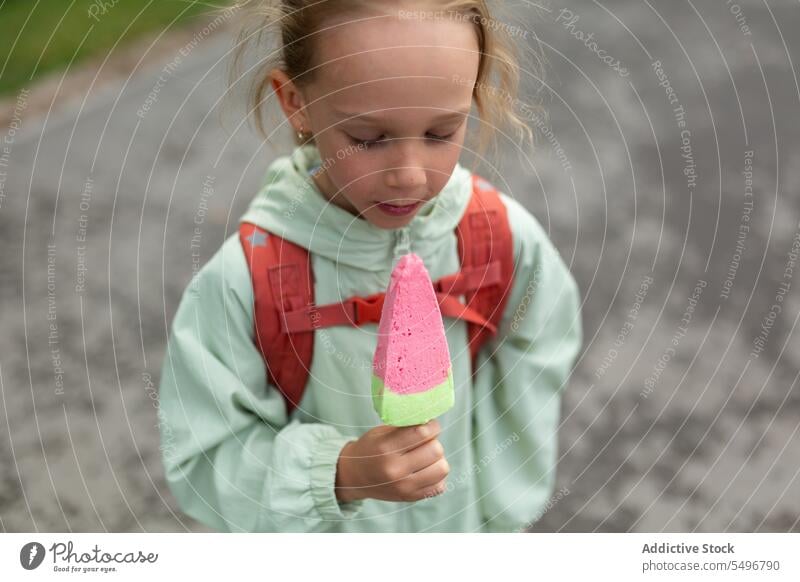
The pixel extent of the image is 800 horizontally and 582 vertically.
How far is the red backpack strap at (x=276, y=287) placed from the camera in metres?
0.91

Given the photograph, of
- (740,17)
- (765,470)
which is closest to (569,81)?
(740,17)

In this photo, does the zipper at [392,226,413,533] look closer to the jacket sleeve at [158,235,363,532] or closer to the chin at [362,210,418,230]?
the chin at [362,210,418,230]

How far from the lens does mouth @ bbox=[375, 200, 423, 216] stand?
0.88 meters

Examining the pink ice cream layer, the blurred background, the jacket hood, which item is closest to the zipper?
the jacket hood

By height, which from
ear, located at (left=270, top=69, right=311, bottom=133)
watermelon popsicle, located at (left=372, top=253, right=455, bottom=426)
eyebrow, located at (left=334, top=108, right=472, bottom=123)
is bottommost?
watermelon popsicle, located at (left=372, top=253, right=455, bottom=426)

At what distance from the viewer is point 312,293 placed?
0.93 meters

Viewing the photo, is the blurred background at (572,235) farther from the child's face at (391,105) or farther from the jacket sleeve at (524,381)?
the child's face at (391,105)

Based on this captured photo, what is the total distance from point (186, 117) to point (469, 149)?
1.02 metres

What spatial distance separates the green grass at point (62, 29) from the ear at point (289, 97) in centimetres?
96

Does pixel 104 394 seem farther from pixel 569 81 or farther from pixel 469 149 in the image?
pixel 569 81

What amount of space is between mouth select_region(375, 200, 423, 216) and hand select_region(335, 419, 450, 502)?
0.20 m

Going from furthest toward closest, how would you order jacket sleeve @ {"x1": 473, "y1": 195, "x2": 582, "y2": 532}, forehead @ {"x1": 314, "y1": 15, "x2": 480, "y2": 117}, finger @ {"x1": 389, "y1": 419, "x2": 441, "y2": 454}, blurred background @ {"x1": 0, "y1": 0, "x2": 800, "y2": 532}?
blurred background @ {"x1": 0, "y1": 0, "x2": 800, "y2": 532} → jacket sleeve @ {"x1": 473, "y1": 195, "x2": 582, "y2": 532} → finger @ {"x1": 389, "y1": 419, "x2": 441, "y2": 454} → forehead @ {"x1": 314, "y1": 15, "x2": 480, "y2": 117}

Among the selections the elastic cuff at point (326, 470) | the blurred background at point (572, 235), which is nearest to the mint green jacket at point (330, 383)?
the elastic cuff at point (326, 470)

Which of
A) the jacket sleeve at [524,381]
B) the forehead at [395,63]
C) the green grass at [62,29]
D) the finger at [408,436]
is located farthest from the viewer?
the green grass at [62,29]
